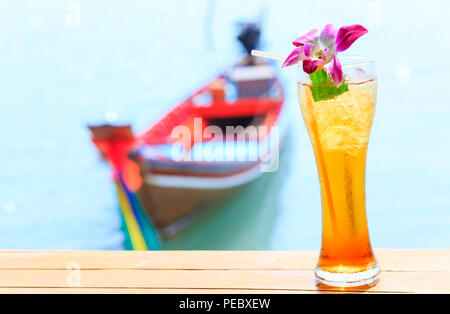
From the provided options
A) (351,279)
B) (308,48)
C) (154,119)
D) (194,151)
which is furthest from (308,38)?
(154,119)

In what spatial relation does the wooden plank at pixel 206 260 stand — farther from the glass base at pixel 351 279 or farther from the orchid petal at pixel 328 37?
the orchid petal at pixel 328 37

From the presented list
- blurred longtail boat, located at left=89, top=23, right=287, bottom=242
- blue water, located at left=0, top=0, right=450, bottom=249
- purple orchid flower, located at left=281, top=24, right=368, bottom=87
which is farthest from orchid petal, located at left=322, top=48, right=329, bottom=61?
blue water, located at left=0, top=0, right=450, bottom=249

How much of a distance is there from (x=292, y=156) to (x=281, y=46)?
1978mm

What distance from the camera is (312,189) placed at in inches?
493

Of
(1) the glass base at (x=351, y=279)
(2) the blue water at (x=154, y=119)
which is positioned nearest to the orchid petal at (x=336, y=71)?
(1) the glass base at (x=351, y=279)

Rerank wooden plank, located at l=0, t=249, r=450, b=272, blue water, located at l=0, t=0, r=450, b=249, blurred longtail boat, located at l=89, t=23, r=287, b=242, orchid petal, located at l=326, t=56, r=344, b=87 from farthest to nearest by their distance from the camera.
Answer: blue water, located at l=0, t=0, r=450, b=249 < blurred longtail boat, located at l=89, t=23, r=287, b=242 < wooden plank, located at l=0, t=249, r=450, b=272 < orchid petal, located at l=326, t=56, r=344, b=87

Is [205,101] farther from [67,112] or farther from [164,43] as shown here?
[67,112]

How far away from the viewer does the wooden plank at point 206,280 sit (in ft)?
2.37

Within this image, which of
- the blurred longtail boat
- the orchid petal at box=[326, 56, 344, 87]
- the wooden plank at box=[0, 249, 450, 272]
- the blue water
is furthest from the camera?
the blue water

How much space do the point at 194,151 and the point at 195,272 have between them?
16.9ft

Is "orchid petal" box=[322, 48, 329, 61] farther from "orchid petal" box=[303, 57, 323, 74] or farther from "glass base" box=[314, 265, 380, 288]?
"glass base" box=[314, 265, 380, 288]

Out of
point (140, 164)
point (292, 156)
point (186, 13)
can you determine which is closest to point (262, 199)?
point (292, 156)

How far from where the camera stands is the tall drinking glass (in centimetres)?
68
